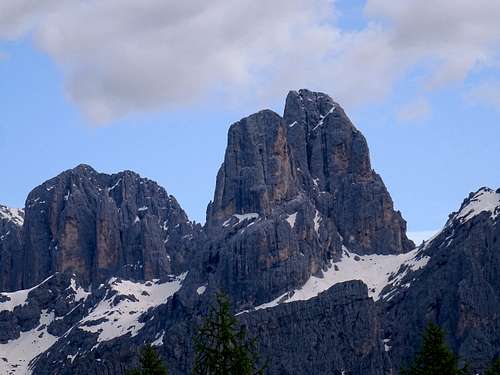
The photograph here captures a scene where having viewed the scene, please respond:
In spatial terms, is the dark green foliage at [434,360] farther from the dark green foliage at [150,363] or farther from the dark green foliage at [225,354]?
the dark green foliage at [150,363]

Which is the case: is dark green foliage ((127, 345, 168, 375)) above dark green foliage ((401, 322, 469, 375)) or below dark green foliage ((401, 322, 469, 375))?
above

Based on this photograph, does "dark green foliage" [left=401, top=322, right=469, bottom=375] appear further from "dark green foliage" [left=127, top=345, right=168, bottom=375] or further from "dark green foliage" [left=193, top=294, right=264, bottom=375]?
"dark green foliage" [left=127, top=345, right=168, bottom=375]

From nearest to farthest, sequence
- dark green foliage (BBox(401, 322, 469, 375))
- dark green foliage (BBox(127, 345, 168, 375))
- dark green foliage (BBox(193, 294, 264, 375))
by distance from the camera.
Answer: dark green foliage (BBox(193, 294, 264, 375)) < dark green foliage (BBox(127, 345, 168, 375)) < dark green foliage (BBox(401, 322, 469, 375))

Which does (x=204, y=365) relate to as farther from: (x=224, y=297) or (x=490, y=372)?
(x=490, y=372)

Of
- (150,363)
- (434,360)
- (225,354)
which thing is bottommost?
(434,360)

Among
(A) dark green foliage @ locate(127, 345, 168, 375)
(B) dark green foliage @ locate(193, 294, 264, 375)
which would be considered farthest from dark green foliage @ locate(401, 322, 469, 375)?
(A) dark green foliage @ locate(127, 345, 168, 375)

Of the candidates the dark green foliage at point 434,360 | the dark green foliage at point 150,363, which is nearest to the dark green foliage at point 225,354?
the dark green foliage at point 150,363

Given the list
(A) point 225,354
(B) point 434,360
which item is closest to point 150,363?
(A) point 225,354

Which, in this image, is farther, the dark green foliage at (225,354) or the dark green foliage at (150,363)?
the dark green foliage at (150,363)

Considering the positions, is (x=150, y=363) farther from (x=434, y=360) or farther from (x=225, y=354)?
(x=434, y=360)

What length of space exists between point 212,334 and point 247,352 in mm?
2028

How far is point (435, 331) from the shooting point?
6344 cm

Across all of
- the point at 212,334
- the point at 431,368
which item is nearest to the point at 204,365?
the point at 212,334

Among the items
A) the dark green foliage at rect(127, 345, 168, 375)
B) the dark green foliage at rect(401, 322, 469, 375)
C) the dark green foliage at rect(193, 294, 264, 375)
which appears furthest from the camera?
the dark green foliage at rect(401, 322, 469, 375)
